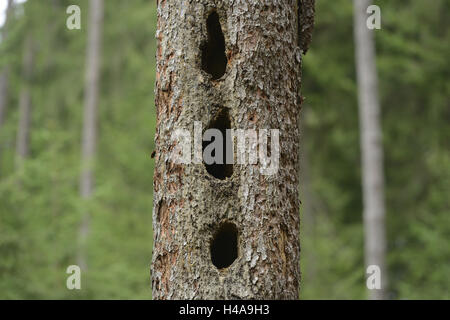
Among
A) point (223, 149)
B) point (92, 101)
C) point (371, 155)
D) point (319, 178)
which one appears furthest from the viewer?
point (92, 101)

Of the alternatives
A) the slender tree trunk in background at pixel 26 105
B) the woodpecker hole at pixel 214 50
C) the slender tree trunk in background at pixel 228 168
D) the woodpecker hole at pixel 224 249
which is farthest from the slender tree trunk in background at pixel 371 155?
the slender tree trunk in background at pixel 26 105

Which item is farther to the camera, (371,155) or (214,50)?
(371,155)

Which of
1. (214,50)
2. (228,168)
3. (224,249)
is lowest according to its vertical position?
(224,249)

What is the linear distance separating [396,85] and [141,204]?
595 centimetres

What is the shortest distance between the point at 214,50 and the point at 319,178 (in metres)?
10.4

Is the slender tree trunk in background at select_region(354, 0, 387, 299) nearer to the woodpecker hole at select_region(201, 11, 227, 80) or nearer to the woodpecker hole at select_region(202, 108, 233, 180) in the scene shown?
the woodpecker hole at select_region(202, 108, 233, 180)

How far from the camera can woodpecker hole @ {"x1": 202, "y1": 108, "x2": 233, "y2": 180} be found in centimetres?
309

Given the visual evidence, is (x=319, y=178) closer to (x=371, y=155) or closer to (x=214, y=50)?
(x=371, y=155)

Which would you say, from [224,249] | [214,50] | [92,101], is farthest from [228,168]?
[92,101]

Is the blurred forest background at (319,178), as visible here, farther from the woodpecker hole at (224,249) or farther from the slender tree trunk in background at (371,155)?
the woodpecker hole at (224,249)

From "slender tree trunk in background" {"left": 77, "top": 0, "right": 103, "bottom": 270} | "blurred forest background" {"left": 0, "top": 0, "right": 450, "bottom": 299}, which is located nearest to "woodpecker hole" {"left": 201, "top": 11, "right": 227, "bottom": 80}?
"blurred forest background" {"left": 0, "top": 0, "right": 450, "bottom": 299}

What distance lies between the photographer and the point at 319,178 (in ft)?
43.9

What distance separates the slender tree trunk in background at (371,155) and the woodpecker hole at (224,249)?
5529 millimetres

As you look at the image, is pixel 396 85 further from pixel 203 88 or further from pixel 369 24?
pixel 203 88
